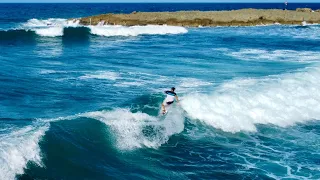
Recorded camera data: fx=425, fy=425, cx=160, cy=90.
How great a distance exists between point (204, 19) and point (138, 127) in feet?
185

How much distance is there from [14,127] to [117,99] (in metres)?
5.92

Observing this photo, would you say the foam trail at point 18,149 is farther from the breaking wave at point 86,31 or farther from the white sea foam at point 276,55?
the breaking wave at point 86,31

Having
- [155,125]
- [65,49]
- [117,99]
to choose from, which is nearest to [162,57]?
[65,49]

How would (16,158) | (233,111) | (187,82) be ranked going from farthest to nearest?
(187,82), (233,111), (16,158)

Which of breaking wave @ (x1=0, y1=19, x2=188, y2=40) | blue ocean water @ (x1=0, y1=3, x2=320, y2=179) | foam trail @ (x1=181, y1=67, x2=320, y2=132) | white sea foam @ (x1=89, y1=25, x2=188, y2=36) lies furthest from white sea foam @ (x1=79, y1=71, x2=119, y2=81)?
white sea foam @ (x1=89, y1=25, x2=188, y2=36)

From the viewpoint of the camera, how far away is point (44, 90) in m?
19.9

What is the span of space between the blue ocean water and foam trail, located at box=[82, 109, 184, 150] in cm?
4

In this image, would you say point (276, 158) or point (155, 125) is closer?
point (276, 158)

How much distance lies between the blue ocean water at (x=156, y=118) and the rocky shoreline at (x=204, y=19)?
36095 millimetres

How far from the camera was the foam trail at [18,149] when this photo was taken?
34.6ft

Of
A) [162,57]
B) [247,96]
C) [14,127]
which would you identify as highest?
[162,57]

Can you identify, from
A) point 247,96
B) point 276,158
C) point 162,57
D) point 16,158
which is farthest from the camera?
point 162,57

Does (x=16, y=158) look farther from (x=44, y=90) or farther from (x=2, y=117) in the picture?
(x=44, y=90)

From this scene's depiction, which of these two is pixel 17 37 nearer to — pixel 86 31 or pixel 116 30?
pixel 86 31
